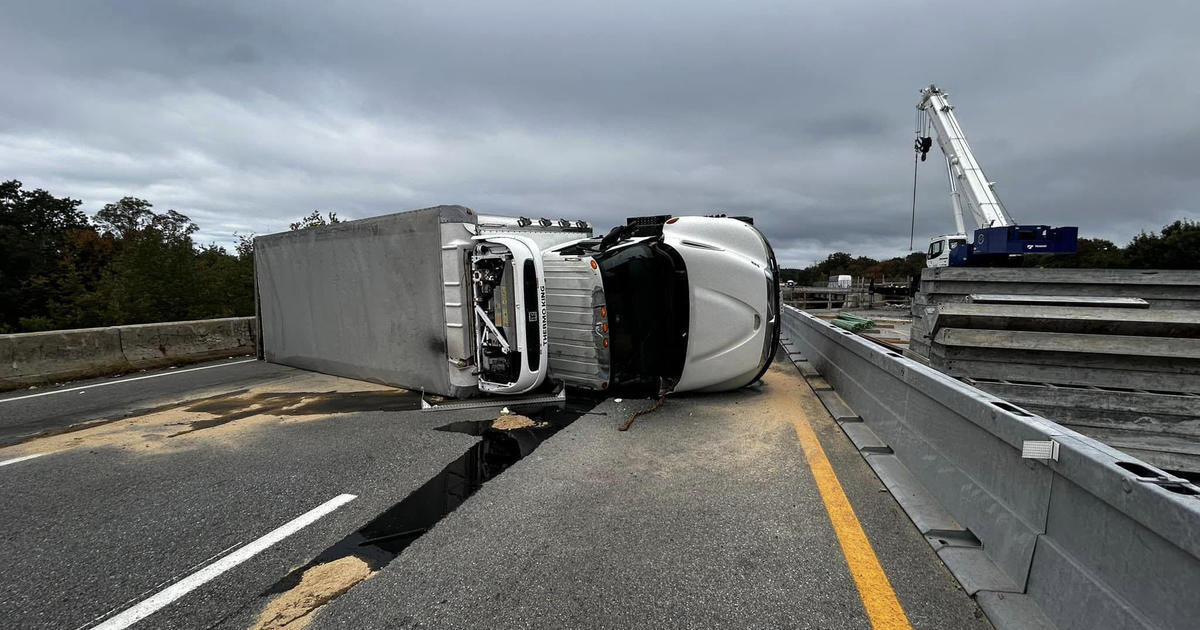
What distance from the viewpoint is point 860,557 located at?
8.00 feet

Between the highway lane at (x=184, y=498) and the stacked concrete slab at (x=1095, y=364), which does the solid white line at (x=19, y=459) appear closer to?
the highway lane at (x=184, y=498)

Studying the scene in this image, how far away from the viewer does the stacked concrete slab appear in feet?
13.2

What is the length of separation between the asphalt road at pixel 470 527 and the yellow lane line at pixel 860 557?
0.15 feet

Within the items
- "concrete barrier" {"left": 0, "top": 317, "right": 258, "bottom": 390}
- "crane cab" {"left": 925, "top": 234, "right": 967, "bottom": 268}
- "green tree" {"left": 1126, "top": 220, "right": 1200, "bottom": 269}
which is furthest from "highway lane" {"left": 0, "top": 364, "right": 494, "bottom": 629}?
"green tree" {"left": 1126, "top": 220, "right": 1200, "bottom": 269}

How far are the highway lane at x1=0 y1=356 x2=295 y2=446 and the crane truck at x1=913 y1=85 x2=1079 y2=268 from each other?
55.3 feet

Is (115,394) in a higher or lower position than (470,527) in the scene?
higher

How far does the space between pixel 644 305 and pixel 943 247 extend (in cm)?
1860

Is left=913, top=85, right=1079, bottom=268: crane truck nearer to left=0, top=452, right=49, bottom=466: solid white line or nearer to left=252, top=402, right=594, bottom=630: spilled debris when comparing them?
left=252, top=402, right=594, bottom=630: spilled debris

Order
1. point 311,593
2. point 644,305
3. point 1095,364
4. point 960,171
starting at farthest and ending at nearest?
point 960,171 < point 644,305 < point 1095,364 < point 311,593

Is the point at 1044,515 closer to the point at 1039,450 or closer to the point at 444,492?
the point at 1039,450

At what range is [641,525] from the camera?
2.81 metres

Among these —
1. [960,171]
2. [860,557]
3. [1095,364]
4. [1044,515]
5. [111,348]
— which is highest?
[960,171]

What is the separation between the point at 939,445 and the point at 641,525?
72.7 inches

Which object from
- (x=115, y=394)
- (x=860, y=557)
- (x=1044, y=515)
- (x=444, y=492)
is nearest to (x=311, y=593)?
(x=444, y=492)
